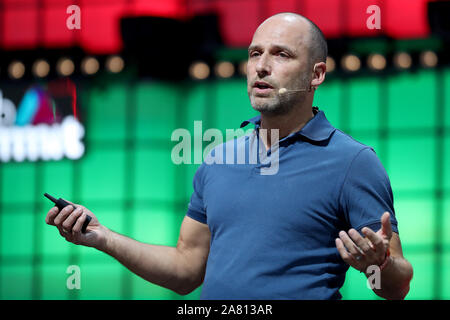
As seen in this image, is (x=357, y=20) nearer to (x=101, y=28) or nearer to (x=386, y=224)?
(x=101, y=28)

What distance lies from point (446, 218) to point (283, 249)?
23.7ft

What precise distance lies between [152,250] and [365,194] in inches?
37.9

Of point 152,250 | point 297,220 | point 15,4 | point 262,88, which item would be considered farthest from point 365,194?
point 15,4

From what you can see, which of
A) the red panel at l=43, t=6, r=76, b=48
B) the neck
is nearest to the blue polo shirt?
the neck

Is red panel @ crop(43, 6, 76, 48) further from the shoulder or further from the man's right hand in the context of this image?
the shoulder

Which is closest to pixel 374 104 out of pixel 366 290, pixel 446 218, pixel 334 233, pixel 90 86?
pixel 446 218

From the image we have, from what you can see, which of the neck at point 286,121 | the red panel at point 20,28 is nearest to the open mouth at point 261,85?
the neck at point 286,121

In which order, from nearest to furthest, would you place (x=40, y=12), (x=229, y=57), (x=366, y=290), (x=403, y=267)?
(x=403, y=267), (x=366, y=290), (x=229, y=57), (x=40, y=12)

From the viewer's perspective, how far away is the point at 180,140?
10234 millimetres

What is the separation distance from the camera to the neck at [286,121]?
111 inches

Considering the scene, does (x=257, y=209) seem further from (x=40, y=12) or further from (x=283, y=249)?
(x=40, y=12)

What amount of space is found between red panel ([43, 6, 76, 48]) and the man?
7991mm

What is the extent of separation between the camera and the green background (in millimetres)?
9273

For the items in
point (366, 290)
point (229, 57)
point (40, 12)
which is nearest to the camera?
point (366, 290)
